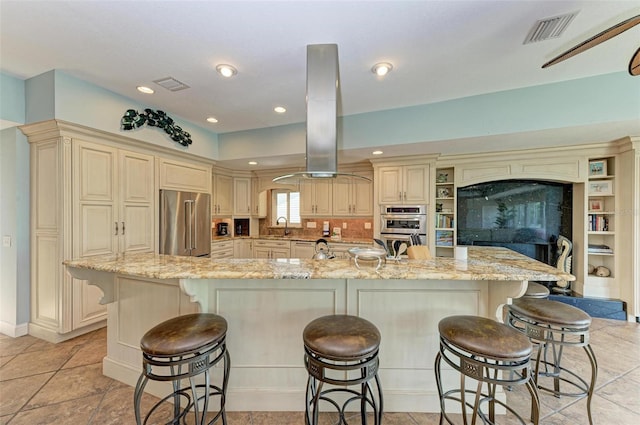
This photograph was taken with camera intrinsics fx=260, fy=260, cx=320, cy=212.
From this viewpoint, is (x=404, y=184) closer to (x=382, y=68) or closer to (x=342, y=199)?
(x=342, y=199)

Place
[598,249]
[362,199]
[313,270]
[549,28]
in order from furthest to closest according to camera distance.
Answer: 1. [362,199]
2. [598,249]
3. [549,28]
4. [313,270]

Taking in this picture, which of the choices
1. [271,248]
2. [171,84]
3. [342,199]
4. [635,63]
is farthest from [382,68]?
[271,248]

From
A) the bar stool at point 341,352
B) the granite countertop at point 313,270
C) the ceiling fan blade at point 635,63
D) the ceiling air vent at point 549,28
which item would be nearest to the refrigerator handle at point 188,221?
the granite countertop at point 313,270

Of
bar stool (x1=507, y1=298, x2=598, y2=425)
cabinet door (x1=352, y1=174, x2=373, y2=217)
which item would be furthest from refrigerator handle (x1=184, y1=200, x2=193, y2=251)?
bar stool (x1=507, y1=298, x2=598, y2=425)

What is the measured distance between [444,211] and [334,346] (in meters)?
3.79

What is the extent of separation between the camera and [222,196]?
215 inches

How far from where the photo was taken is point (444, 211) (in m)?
4.45

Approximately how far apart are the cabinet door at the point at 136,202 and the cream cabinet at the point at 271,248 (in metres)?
2.11

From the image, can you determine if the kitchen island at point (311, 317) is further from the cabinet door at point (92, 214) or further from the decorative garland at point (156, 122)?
the decorative garland at point (156, 122)

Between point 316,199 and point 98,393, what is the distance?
13.2ft

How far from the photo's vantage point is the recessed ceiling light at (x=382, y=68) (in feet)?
8.05

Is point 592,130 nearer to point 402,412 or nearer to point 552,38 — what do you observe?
point 552,38

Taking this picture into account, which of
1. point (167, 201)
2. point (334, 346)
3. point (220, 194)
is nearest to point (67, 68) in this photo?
point (167, 201)

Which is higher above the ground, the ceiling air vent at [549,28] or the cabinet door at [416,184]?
the ceiling air vent at [549,28]
